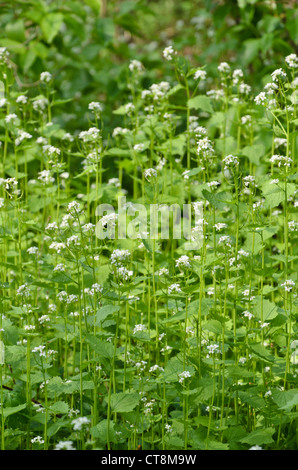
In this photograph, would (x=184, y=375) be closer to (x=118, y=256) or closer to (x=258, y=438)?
(x=258, y=438)

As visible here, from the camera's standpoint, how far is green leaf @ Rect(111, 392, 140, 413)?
6.22 ft

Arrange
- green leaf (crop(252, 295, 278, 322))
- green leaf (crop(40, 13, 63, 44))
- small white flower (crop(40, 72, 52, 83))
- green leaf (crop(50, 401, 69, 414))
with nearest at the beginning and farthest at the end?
green leaf (crop(50, 401, 69, 414)) → green leaf (crop(252, 295, 278, 322)) → small white flower (crop(40, 72, 52, 83)) → green leaf (crop(40, 13, 63, 44))

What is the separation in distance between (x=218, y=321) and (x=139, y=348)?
12.4 inches

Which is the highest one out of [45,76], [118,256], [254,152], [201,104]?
[45,76]

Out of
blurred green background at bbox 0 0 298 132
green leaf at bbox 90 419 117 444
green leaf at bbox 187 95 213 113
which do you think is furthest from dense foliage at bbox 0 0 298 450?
blurred green background at bbox 0 0 298 132

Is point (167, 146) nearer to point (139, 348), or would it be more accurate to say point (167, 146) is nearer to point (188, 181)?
point (188, 181)

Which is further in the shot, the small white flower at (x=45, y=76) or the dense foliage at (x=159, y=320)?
the small white flower at (x=45, y=76)

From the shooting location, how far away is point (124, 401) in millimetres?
1933

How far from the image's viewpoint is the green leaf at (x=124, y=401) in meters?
1.90

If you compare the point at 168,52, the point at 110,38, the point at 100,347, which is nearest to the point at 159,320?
the point at 100,347

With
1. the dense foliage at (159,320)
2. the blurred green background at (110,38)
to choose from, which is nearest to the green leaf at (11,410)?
the dense foliage at (159,320)

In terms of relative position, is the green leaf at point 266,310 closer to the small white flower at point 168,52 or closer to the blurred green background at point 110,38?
the small white flower at point 168,52

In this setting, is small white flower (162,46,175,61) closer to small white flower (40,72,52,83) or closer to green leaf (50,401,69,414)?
small white flower (40,72,52,83)
